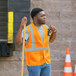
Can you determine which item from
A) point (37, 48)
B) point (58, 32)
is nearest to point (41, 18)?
point (37, 48)

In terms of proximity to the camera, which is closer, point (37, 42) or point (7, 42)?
point (37, 42)

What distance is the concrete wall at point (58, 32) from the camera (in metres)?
6.93

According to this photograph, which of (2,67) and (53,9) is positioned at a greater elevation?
(53,9)

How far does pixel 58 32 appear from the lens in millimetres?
6945

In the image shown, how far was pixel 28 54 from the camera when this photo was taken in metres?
4.28

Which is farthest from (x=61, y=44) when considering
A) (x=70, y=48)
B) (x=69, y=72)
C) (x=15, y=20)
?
(x=15, y=20)

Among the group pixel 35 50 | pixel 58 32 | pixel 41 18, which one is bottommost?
pixel 35 50

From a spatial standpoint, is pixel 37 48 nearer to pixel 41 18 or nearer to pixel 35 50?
pixel 35 50

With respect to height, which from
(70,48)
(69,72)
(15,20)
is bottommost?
(69,72)

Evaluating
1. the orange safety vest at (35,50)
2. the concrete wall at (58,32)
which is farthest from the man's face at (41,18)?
the concrete wall at (58,32)

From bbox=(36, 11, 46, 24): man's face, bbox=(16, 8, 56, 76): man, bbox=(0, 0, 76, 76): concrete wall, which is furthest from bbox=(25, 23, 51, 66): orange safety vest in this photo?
bbox=(0, 0, 76, 76): concrete wall

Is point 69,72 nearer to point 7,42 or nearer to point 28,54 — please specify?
point 7,42

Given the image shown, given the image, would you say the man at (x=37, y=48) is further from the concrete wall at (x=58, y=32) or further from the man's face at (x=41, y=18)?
the concrete wall at (x=58, y=32)

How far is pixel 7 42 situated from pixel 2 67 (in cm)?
69
